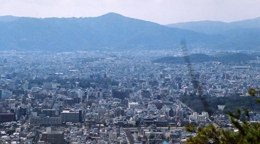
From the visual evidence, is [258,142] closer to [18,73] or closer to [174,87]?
[174,87]

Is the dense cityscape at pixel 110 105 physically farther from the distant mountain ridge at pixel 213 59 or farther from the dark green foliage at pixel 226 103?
the distant mountain ridge at pixel 213 59

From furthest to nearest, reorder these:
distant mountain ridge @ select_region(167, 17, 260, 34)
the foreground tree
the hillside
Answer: distant mountain ridge @ select_region(167, 17, 260, 34)
the hillside
the foreground tree

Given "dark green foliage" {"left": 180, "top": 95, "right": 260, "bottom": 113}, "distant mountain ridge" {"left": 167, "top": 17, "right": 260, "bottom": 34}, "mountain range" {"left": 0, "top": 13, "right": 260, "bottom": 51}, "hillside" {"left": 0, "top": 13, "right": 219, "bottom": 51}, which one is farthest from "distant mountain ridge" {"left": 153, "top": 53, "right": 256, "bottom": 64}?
"distant mountain ridge" {"left": 167, "top": 17, "right": 260, "bottom": 34}

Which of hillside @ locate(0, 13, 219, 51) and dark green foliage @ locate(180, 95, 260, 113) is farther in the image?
hillside @ locate(0, 13, 219, 51)

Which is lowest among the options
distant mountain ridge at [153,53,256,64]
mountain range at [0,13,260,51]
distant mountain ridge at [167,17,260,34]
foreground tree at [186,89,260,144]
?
foreground tree at [186,89,260,144]

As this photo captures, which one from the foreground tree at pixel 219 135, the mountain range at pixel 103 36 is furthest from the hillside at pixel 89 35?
the foreground tree at pixel 219 135

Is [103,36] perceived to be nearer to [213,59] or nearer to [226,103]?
[213,59]

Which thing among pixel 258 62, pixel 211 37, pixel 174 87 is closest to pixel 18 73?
pixel 174 87

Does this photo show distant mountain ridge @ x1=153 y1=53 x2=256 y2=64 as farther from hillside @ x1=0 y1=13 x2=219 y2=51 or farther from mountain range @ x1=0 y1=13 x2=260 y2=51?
hillside @ x1=0 y1=13 x2=219 y2=51
